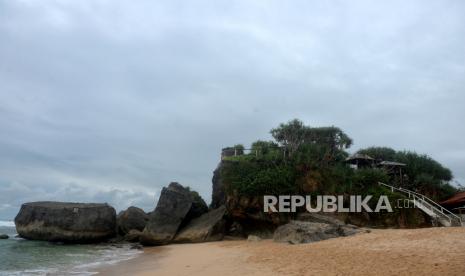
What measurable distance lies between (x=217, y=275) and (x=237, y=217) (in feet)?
50.0

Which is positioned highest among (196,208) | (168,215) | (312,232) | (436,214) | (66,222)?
(436,214)

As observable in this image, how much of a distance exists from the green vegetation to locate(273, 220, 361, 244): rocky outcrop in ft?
16.0

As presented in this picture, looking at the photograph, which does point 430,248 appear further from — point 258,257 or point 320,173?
point 320,173

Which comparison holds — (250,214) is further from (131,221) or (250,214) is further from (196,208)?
(131,221)

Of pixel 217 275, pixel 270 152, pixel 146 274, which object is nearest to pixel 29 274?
pixel 146 274

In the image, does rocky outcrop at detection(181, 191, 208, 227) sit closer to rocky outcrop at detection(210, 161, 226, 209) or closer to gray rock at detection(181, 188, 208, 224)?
gray rock at detection(181, 188, 208, 224)

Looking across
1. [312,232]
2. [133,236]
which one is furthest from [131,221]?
[312,232]

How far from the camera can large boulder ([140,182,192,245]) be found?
27.1 meters

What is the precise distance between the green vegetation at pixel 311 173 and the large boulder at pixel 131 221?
11.0 metres

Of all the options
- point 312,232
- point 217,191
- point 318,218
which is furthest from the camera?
point 217,191

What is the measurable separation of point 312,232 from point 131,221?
21.0 meters

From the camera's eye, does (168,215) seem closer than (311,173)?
No

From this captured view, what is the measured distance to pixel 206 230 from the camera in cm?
2584

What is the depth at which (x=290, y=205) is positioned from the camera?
2527 centimetres
